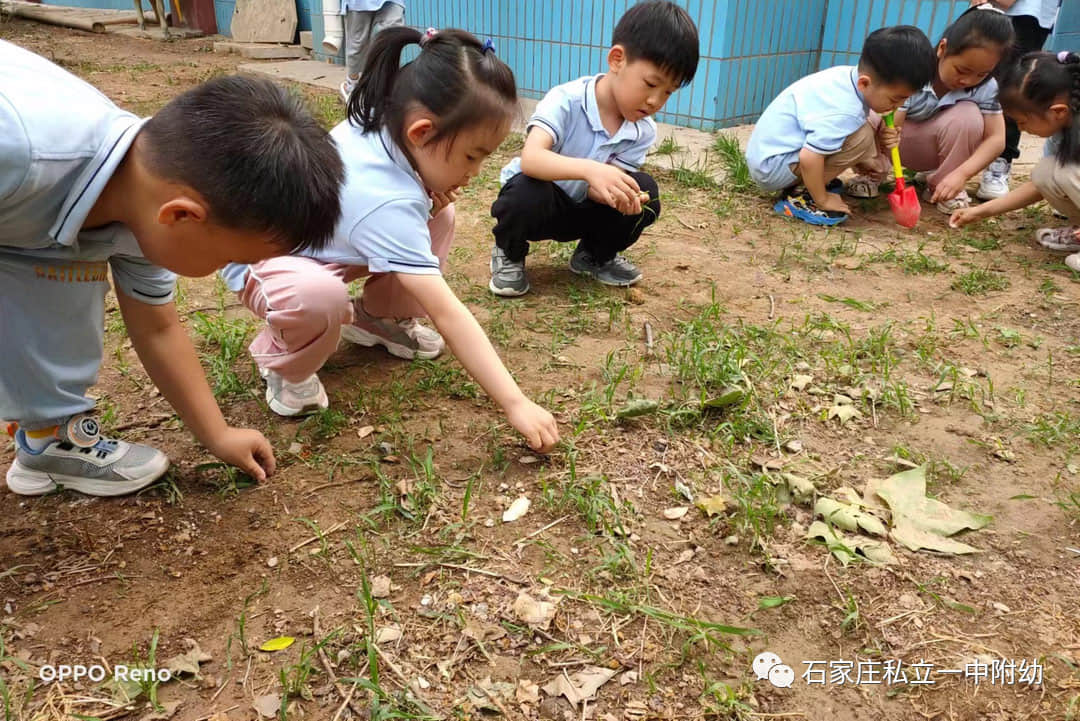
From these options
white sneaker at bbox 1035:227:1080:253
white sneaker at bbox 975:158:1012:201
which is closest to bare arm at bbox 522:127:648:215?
white sneaker at bbox 1035:227:1080:253

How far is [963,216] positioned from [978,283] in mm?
685

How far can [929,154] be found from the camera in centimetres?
391

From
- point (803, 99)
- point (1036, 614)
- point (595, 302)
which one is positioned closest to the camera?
point (1036, 614)

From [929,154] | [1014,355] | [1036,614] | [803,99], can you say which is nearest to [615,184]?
[1014,355]

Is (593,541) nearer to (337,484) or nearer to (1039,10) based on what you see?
(337,484)

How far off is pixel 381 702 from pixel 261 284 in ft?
3.35

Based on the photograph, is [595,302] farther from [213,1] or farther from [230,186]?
[213,1]

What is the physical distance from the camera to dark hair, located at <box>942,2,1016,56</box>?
3369 mm

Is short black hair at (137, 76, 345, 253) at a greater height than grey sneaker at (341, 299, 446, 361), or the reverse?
short black hair at (137, 76, 345, 253)

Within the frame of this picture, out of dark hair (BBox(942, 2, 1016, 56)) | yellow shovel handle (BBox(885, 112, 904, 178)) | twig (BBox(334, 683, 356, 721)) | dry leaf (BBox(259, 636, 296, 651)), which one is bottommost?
dry leaf (BBox(259, 636, 296, 651))

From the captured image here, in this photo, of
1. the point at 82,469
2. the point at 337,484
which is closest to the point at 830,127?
the point at 337,484

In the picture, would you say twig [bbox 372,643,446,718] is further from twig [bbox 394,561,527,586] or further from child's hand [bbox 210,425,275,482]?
child's hand [bbox 210,425,275,482]

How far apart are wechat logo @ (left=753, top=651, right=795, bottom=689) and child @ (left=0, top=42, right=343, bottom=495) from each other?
0.98 metres

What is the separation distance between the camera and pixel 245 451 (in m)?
1.72
